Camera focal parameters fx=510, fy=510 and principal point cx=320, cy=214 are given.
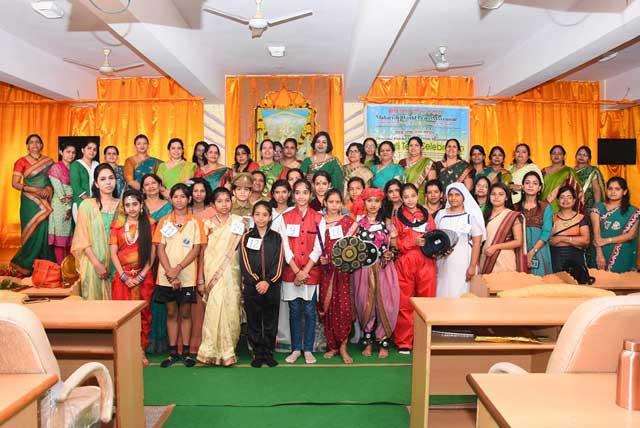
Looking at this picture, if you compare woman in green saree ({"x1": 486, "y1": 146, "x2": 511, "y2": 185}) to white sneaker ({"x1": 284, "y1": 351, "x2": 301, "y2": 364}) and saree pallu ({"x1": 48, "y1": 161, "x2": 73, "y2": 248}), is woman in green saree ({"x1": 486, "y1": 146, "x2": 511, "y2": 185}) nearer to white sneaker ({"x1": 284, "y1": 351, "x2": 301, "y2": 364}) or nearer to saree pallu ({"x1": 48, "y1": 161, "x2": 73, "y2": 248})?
white sneaker ({"x1": 284, "y1": 351, "x2": 301, "y2": 364})

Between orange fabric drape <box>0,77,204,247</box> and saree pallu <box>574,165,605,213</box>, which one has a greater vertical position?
orange fabric drape <box>0,77,204,247</box>

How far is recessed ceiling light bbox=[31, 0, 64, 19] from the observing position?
4684mm

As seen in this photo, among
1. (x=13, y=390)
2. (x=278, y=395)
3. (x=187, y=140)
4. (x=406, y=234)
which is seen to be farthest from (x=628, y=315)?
(x=187, y=140)

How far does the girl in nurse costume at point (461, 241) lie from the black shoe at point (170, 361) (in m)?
2.31

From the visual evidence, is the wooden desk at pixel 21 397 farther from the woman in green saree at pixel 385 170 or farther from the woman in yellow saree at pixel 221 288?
the woman in green saree at pixel 385 170

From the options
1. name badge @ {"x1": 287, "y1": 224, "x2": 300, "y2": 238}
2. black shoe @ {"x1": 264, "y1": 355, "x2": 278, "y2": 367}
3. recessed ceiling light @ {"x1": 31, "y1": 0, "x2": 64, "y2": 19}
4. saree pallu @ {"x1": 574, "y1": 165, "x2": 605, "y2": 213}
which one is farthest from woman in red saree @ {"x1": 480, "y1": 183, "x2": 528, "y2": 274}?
recessed ceiling light @ {"x1": 31, "y1": 0, "x2": 64, "y2": 19}

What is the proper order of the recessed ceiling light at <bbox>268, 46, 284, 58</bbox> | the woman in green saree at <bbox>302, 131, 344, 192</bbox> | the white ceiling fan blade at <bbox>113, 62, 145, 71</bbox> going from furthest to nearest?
1. the white ceiling fan blade at <bbox>113, 62, 145, 71</bbox>
2. the recessed ceiling light at <bbox>268, 46, 284, 58</bbox>
3. the woman in green saree at <bbox>302, 131, 344, 192</bbox>

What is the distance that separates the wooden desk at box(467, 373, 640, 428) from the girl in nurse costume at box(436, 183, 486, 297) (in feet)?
9.23

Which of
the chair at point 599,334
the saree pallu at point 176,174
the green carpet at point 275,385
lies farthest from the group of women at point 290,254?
the chair at point 599,334

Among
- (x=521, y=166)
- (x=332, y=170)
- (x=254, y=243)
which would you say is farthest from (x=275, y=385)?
(x=521, y=166)

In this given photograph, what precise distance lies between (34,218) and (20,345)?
5.10 meters

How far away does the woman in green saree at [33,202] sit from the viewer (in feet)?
19.9

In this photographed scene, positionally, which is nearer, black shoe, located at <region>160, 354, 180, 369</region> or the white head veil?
black shoe, located at <region>160, 354, 180, 369</region>

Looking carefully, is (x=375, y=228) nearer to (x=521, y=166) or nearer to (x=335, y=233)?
(x=335, y=233)
